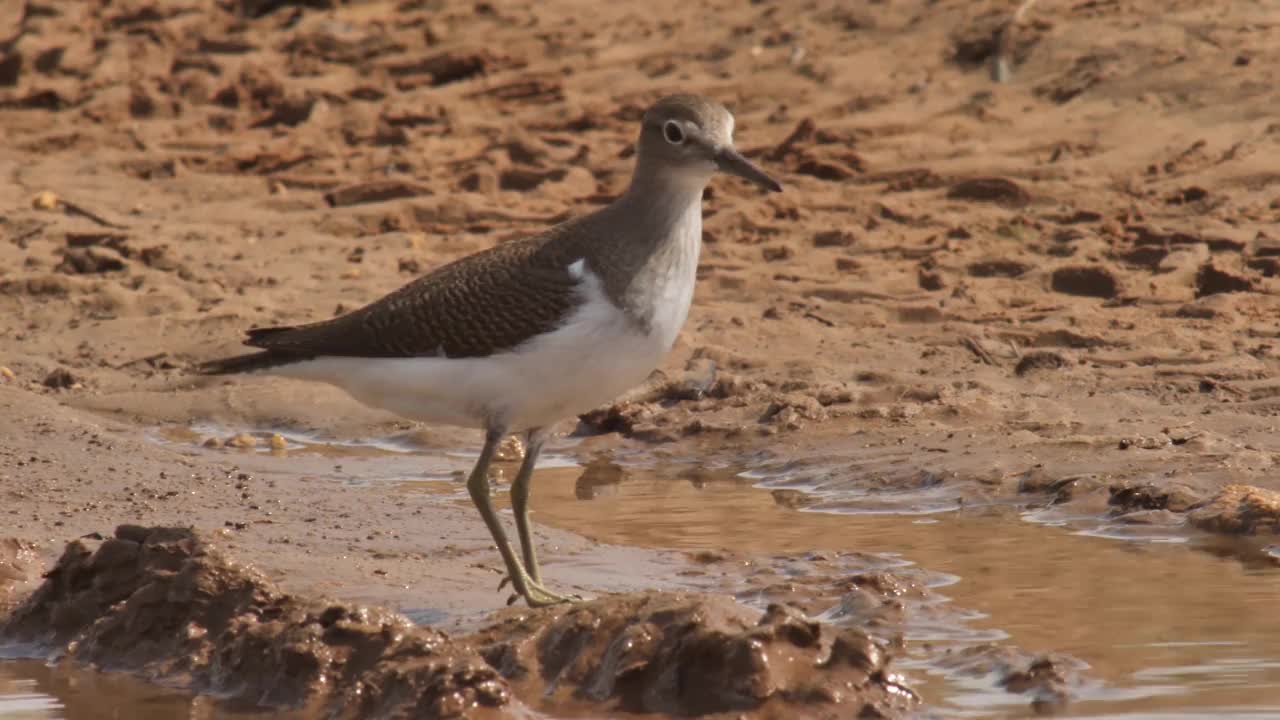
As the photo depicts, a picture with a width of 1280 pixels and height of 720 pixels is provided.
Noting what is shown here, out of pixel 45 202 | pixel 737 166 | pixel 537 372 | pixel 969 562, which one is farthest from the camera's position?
pixel 45 202

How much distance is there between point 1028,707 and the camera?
17.9ft

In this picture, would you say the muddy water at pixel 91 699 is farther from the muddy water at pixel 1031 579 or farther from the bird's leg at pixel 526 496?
the muddy water at pixel 1031 579

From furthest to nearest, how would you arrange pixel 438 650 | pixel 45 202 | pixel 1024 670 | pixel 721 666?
pixel 45 202
pixel 1024 670
pixel 438 650
pixel 721 666

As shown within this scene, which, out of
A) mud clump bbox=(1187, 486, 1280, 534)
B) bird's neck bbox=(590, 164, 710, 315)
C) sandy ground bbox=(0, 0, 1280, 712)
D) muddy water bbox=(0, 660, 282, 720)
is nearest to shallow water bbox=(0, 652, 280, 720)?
muddy water bbox=(0, 660, 282, 720)

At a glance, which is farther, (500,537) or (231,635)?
(500,537)

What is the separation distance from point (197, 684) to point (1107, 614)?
9.40 feet

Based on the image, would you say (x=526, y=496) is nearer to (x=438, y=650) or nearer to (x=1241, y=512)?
(x=438, y=650)

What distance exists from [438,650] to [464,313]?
1517 mm

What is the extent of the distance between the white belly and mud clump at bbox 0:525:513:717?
0.84 m

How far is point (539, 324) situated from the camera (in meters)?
6.43

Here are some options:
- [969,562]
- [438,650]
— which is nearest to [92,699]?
[438,650]

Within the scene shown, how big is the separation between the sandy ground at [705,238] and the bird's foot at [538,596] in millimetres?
131

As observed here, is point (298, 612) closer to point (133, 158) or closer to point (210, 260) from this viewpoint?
point (210, 260)

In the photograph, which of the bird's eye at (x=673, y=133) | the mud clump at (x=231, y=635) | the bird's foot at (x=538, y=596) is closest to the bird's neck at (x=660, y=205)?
the bird's eye at (x=673, y=133)
